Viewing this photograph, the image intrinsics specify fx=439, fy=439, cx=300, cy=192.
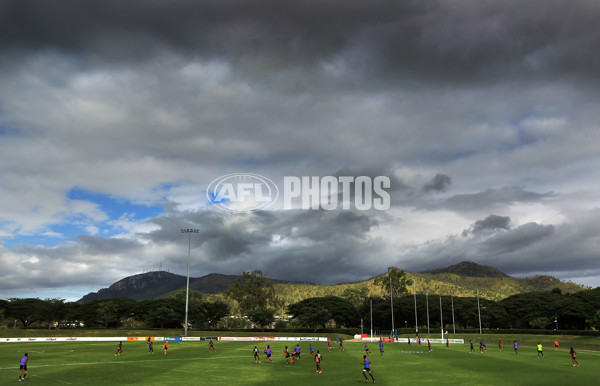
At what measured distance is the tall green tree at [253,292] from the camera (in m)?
170

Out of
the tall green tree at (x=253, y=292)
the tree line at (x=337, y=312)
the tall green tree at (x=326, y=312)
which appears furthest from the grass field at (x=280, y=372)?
the tall green tree at (x=253, y=292)

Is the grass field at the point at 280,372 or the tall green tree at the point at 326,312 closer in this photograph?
the grass field at the point at 280,372

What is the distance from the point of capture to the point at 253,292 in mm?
171375

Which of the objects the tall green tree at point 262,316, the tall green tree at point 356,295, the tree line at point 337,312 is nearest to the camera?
the tree line at point 337,312

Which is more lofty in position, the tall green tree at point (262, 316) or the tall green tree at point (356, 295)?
the tall green tree at point (356, 295)

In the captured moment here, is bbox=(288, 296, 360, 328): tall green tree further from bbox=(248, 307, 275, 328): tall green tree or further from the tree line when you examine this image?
bbox=(248, 307, 275, 328): tall green tree

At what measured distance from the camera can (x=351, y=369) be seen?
148 feet

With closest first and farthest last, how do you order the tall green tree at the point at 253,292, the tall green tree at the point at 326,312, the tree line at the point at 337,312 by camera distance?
the tree line at the point at 337,312 → the tall green tree at the point at 326,312 → the tall green tree at the point at 253,292

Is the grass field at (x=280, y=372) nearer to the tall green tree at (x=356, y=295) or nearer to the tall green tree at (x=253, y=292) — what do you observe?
the tall green tree at (x=253, y=292)

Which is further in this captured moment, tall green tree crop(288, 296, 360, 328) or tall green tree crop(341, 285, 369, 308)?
tall green tree crop(341, 285, 369, 308)

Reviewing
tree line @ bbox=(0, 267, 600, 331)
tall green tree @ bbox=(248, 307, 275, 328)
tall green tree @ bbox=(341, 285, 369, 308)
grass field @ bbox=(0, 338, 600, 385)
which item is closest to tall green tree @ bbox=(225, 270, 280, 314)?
tree line @ bbox=(0, 267, 600, 331)

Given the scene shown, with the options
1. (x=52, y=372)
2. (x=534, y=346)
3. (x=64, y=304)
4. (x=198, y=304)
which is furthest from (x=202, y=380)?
(x=64, y=304)

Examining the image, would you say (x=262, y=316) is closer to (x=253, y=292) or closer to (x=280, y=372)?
(x=253, y=292)

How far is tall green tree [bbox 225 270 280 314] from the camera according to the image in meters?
170
